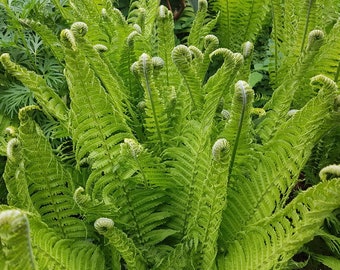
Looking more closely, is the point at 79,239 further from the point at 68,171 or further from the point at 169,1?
the point at 169,1

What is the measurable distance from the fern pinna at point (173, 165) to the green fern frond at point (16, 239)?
25 cm

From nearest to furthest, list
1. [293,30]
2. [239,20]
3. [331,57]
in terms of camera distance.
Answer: [331,57] → [293,30] → [239,20]

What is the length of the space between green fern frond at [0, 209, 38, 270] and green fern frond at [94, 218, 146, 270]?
25 cm

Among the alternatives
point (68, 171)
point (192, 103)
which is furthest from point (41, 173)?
point (192, 103)

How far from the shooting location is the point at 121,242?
110 centimetres

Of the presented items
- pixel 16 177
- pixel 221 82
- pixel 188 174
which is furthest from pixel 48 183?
pixel 221 82

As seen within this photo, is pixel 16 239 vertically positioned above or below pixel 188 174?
above

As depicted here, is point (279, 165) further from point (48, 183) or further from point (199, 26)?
point (199, 26)

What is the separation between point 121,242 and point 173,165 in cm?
30

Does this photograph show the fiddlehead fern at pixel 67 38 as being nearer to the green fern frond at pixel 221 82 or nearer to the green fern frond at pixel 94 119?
the green fern frond at pixel 94 119

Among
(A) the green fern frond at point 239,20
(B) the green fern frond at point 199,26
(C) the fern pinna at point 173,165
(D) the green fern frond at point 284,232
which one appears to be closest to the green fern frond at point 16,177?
(C) the fern pinna at point 173,165

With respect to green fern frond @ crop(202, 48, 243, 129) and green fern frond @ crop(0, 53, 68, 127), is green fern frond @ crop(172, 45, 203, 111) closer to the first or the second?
green fern frond @ crop(202, 48, 243, 129)

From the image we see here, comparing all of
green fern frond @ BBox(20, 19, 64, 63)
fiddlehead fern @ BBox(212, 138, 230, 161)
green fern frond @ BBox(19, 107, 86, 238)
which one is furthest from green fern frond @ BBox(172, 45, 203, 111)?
green fern frond @ BBox(20, 19, 64, 63)

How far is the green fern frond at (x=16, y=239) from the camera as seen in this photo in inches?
27.1
